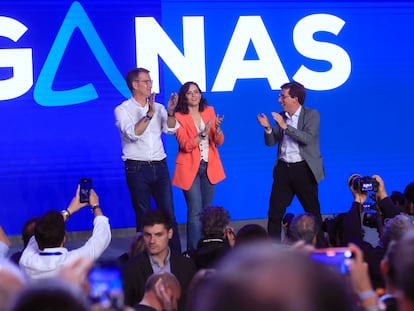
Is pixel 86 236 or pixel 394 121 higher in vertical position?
pixel 394 121

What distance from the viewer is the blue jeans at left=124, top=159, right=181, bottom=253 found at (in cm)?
575

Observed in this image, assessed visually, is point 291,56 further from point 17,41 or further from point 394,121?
point 17,41

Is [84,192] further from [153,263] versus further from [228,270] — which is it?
[228,270]

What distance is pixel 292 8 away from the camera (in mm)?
7551

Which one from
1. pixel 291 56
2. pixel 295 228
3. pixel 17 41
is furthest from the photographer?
pixel 291 56

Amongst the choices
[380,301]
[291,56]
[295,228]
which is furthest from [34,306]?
[291,56]

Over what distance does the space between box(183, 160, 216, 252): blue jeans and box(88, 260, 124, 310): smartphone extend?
4145 mm

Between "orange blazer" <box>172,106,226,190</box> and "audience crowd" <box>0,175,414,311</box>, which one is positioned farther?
"orange blazer" <box>172,106,226,190</box>

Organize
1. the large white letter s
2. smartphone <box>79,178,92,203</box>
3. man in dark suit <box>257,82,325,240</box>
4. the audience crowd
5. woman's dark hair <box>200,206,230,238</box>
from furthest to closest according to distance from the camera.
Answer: the large white letter s < man in dark suit <box>257,82,325,240</box> < woman's dark hair <box>200,206,230,238</box> < smartphone <box>79,178,92,203</box> < the audience crowd

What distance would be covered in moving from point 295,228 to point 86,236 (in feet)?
11.4

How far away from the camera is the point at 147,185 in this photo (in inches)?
228

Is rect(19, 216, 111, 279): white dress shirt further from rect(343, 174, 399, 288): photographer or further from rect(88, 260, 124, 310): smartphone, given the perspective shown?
rect(88, 260, 124, 310): smartphone

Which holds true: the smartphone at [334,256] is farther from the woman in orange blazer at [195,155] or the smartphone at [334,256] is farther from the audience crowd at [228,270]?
the woman in orange blazer at [195,155]

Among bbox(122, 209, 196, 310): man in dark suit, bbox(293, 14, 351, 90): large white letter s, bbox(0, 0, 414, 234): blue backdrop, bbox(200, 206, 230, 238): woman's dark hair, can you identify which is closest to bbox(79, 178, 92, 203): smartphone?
bbox(122, 209, 196, 310): man in dark suit
